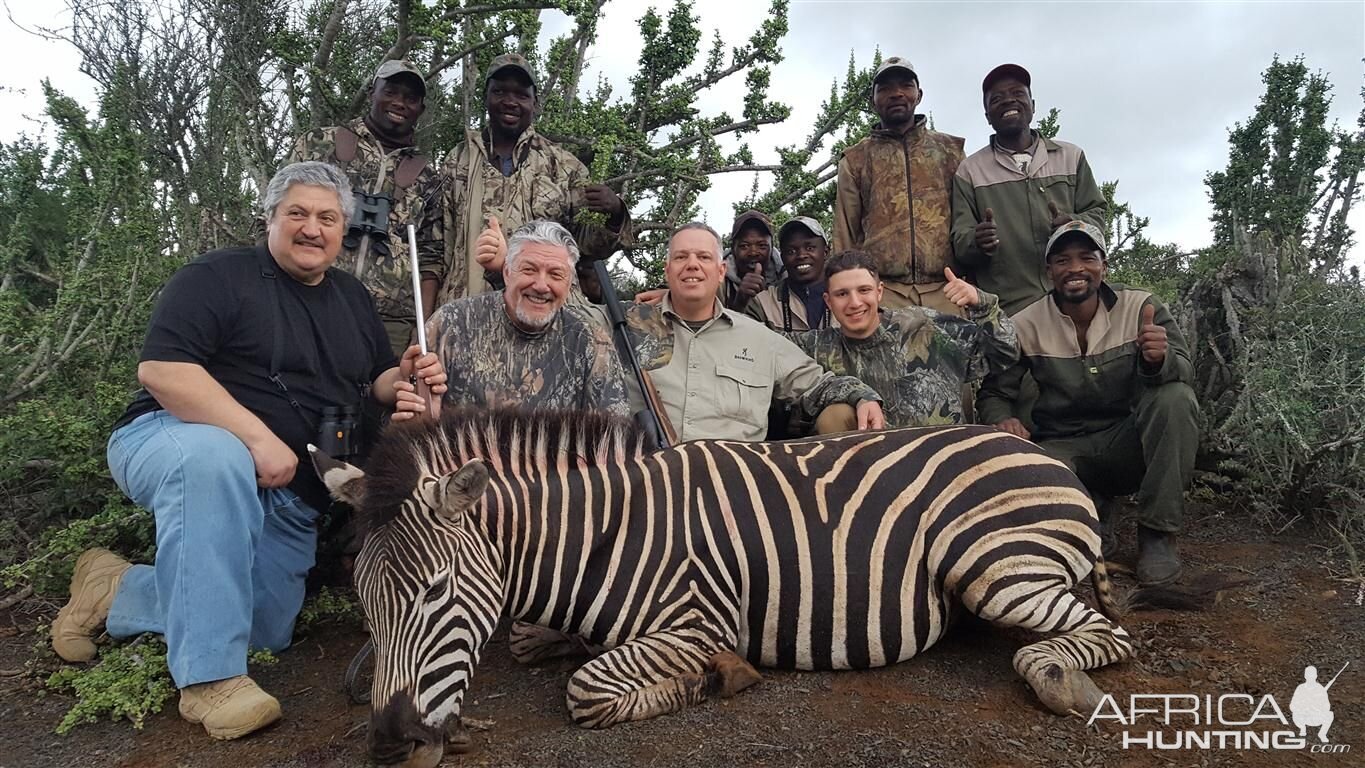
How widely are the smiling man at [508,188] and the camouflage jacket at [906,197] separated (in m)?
1.98

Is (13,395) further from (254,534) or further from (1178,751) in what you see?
(1178,751)

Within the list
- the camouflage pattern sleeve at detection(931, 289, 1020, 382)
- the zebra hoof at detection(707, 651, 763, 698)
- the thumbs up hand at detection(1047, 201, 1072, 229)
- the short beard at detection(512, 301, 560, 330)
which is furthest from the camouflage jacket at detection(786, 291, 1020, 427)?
the zebra hoof at detection(707, 651, 763, 698)

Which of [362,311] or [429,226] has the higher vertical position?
[429,226]

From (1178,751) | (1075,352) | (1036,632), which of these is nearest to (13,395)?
(1036,632)

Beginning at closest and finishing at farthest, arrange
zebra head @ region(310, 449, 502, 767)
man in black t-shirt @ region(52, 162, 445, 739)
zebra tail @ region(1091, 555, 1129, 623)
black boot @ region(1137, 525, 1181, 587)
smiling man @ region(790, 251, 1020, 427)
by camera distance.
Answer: zebra head @ region(310, 449, 502, 767) → man in black t-shirt @ region(52, 162, 445, 739) → zebra tail @ region(1091, 555, 1129, 623) → black boot @ region(1137, 525, 1181, 587) → smiling man @ region(790, 251, 1020, 427)

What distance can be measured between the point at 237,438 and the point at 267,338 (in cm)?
55

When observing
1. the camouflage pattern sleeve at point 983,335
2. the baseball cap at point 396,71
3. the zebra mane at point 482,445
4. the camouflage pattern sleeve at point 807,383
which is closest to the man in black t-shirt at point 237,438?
the zebra mane at point 482,445

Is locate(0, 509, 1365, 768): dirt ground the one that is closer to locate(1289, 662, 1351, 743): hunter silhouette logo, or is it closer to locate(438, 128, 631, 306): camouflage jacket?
locate(1289, 662, 1351, 743): hunter silhouette logo

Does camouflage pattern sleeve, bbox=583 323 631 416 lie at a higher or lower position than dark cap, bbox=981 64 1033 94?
lower

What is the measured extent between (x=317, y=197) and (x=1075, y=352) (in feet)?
15.1

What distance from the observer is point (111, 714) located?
3.39 m

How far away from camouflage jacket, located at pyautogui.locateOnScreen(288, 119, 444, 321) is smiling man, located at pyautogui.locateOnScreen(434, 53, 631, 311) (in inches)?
5.6

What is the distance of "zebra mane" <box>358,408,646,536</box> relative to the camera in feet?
9.71

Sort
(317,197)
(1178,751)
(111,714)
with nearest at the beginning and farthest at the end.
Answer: (1178,751), (111,714), (317,197)
